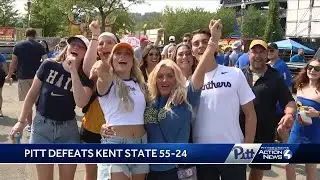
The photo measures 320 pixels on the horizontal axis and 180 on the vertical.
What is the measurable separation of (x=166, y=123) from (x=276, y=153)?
2.93ft

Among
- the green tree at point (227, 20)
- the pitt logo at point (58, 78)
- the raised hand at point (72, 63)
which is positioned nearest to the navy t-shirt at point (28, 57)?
the pitt logo at point (58, 78)

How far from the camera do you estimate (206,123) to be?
330 cm

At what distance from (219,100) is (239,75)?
0.31m

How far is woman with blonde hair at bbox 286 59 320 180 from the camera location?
439cm

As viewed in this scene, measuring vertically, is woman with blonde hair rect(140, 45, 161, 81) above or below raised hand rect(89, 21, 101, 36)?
below

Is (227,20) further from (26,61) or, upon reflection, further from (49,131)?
(49,131)

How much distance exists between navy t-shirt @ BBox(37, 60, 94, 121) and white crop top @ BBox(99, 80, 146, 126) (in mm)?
652

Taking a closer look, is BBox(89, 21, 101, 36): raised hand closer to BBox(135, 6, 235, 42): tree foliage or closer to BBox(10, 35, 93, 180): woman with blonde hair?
BBox(10, 35, 93, 180): woman with blonde hair

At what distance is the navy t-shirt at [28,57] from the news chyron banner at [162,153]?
5506mm

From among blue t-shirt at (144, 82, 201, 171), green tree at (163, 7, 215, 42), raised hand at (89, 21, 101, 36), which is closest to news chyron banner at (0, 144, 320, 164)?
blue t-shirt at (144, 82, 201, 171)

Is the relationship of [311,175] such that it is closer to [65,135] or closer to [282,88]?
[282,88]

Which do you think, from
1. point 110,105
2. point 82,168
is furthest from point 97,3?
point 110,105

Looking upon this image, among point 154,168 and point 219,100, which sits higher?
point 219,100

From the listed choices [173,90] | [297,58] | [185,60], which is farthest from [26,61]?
[297,58]
